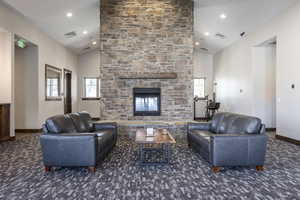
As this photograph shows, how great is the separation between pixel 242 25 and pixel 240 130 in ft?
16.2

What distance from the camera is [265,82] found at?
707 cm

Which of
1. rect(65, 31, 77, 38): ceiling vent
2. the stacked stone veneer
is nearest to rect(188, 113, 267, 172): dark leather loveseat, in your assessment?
the stacked stone veneer

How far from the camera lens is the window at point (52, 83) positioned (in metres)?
7.40

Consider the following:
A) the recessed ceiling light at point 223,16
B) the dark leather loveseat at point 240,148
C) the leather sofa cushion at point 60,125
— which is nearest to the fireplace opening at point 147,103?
the leather sofa cushion at point 60,125

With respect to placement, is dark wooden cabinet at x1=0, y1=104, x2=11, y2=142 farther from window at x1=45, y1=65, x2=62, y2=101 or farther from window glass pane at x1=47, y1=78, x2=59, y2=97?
window glass pane at x1=47, y1=78, x2=59, y2=97

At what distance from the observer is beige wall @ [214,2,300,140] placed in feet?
17.0

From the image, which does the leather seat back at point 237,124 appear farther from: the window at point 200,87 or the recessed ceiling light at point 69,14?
the window at point 200,87

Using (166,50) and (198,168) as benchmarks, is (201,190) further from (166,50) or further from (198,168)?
(166,50)

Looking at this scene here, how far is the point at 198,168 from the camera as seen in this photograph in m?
3.33

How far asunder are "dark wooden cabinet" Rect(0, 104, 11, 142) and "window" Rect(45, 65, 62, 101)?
6.59ft

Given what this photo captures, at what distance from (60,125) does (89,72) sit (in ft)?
25.1

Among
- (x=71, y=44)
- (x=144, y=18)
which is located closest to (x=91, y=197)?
(x=144, y=18)

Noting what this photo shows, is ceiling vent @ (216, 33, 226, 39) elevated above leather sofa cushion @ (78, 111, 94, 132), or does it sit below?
above

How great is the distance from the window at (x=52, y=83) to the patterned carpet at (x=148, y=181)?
12.9 feet
